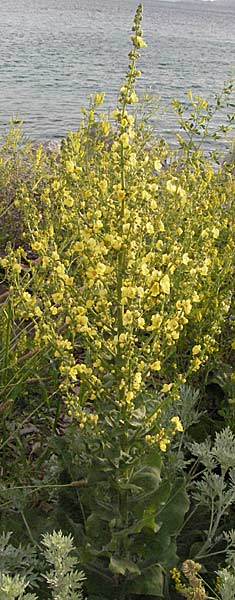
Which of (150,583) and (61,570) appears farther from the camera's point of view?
(150,583)

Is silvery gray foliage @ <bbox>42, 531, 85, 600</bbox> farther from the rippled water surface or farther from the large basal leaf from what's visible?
the rippled water surface

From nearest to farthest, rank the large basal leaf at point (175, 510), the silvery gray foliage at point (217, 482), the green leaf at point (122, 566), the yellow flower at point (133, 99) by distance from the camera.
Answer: the yellow flower at point (133, 99)
the green leaf at point (122, 566)
the large basal leaf at point (175, 510)
the silvery gray foliage at point (217, 482)

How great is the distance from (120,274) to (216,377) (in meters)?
1.36

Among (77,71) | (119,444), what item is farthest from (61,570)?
(77,71)

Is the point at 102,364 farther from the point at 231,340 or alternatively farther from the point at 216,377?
the point at 231,340

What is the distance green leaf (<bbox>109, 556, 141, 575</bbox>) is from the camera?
205 cm

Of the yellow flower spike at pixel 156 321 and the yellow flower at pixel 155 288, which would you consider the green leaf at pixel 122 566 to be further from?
the yellow flower at pixel 155 288

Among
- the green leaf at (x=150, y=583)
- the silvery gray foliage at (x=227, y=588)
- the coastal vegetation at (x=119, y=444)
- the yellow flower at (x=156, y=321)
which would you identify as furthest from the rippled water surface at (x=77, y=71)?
the silvery gray foliage at (x=227, y=588)

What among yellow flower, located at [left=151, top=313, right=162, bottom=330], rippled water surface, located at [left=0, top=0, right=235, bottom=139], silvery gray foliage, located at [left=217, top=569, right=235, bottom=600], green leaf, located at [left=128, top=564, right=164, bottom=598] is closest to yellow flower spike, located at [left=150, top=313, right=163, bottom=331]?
yellow flower, located at [left=151, top=313, right=162, bottom=330]

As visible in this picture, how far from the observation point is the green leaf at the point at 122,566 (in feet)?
6.74

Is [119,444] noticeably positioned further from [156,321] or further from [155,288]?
[155,288]

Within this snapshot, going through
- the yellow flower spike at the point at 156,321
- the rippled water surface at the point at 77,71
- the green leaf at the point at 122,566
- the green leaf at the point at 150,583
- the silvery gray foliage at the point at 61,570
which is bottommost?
the rippled water surface at the point at 77,71

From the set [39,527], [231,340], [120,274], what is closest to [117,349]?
[120,274]

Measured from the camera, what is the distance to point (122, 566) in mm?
2084
